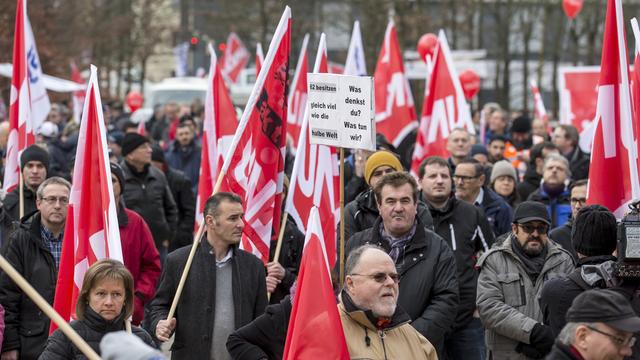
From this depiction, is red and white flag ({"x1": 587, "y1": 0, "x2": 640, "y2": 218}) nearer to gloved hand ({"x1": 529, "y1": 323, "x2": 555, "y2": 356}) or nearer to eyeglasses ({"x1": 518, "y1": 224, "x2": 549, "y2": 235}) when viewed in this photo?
eyeglasses ({"x1": 518, "y1": 224, "x2": 549, "y2": 235})

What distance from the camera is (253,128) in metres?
9.29

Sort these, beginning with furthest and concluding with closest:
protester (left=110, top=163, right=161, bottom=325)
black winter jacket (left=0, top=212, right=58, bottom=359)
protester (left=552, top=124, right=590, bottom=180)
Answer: protester (left=552, top=124, right=590, bottom=180) < protester (left=110, top=163, right=161, bottom=325) < black winter jacket (left=0, top=212, right=58, bottom=359)

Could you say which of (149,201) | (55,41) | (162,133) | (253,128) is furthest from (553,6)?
(253,128)

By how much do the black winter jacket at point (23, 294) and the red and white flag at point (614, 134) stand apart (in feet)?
11.0

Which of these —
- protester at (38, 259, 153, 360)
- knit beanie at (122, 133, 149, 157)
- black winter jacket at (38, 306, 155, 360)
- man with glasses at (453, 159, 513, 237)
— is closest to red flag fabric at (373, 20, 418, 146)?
knit beanie at (122, 133, 149, 157)

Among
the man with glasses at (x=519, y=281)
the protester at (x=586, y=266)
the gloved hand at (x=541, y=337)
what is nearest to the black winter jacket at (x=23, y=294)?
the man with glasses at (x=519, y=281)

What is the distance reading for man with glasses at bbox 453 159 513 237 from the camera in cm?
1090

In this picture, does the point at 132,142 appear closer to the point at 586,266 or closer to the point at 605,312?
the point at 586,266

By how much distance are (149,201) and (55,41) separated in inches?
903

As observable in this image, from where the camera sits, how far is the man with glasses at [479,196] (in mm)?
10898

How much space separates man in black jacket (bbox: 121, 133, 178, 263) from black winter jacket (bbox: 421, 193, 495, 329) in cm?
401

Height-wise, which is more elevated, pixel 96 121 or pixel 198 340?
pixel 96 121

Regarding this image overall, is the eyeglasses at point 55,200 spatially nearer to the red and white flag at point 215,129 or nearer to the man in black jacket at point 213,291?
the man in black jacket at point 213,291

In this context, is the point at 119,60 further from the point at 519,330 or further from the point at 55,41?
the point at 519,330
